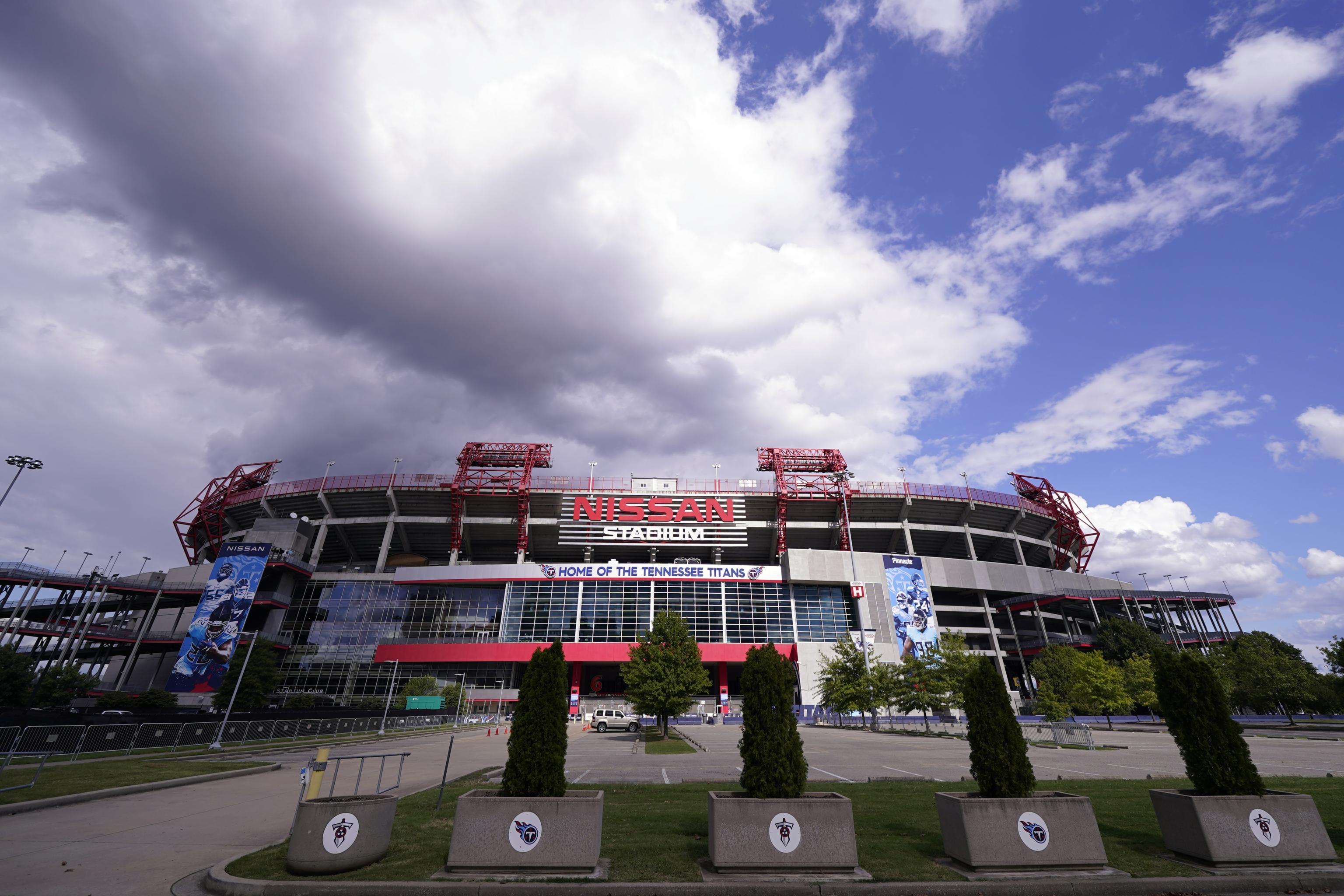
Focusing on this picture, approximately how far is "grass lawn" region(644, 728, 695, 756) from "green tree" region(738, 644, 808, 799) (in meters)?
20.6

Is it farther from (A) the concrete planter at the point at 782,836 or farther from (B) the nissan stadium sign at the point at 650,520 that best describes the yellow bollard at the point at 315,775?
(B) the nissan stadium sign at the point at 650,520

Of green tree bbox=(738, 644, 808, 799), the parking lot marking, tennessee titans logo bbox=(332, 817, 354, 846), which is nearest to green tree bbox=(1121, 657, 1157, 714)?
the parking lot marking

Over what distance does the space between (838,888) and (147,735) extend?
32352 millimetres

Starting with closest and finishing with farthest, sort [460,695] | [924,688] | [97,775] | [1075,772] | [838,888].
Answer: [838,888]
[97,775]
[1075,772]
[924,688]
[460,695]

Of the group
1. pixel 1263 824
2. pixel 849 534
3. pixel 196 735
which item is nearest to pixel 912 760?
pixel 1263 824

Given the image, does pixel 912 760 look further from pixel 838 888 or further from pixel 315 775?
pixel 315 775

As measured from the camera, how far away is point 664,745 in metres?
31.7

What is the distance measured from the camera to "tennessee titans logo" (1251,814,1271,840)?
314 inches

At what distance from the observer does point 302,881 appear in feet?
24.7

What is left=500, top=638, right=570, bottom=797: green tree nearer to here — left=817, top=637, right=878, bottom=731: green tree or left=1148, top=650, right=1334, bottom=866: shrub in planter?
left=1148, top=650, right=1334, bottom=866: shrub in planter

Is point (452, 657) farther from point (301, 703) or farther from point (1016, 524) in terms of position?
point (1016, 524)

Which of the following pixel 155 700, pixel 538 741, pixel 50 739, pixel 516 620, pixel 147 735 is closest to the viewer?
pixel 538 741

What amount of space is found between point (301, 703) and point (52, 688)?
2146 cm

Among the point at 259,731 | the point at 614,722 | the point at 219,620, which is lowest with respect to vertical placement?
the point at 259,731
